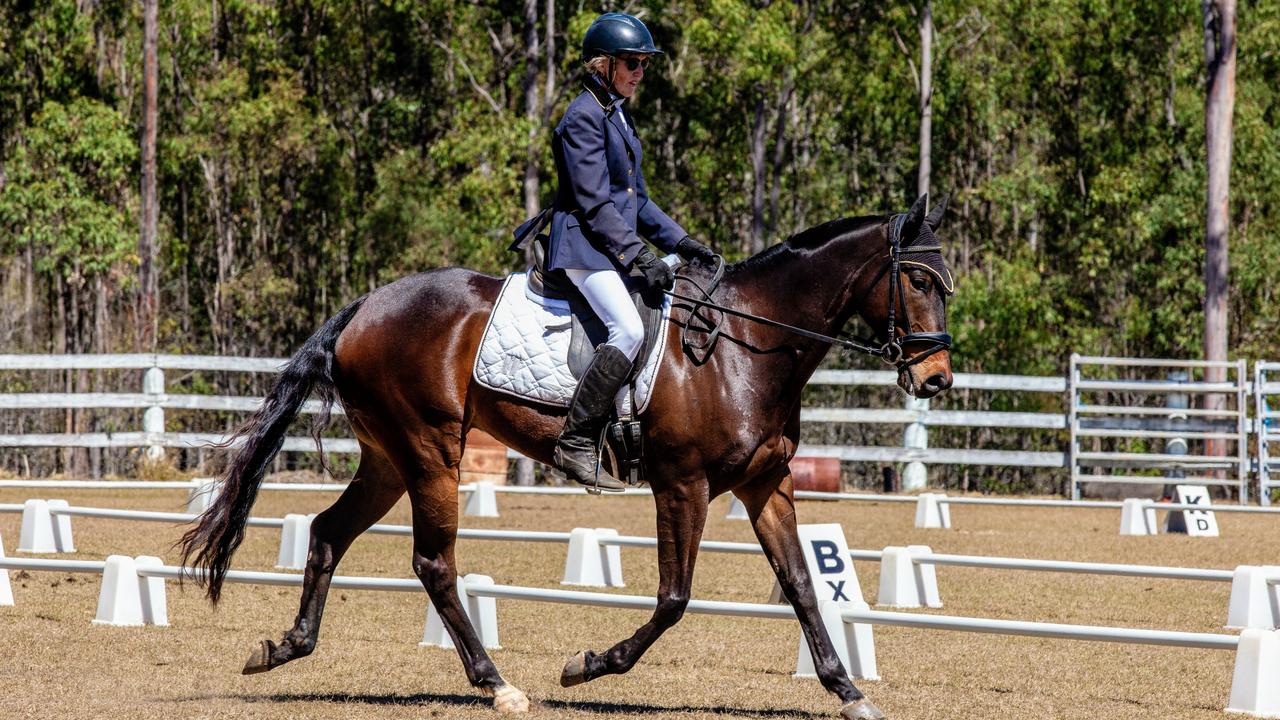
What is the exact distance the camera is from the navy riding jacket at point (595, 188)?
6.61 meters

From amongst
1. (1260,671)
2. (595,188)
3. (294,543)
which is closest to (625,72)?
(595,188)

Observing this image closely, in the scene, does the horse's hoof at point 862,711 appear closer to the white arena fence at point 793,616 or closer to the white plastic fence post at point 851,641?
the white arena fence at point 793,616

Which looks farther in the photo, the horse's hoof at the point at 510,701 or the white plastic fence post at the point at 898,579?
the white plastic fence post at the point at 898,579

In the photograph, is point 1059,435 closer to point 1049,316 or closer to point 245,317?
point 1049,316

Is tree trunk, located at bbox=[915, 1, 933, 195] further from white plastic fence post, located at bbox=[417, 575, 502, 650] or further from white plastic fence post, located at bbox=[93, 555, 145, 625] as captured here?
white plastic fence post, located at bbox=[93, 555, 145, 625]

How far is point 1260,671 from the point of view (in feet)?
21.5

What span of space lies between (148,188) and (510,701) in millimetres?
22961

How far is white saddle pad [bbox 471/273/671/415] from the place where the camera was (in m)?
6.68

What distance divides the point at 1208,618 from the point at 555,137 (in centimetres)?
542

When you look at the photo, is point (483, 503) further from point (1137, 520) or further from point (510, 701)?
point (510, 701)

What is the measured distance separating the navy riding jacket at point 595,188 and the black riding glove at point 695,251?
98 mm

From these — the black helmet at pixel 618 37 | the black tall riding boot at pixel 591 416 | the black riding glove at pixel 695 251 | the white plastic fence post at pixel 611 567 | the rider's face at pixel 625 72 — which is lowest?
the white plastic fence post at pixel 611 567

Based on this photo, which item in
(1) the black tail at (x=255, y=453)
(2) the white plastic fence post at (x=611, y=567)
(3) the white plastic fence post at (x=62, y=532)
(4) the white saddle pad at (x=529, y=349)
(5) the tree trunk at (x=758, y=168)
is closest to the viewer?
(4) the white saddle pad at (x=529, y=349)

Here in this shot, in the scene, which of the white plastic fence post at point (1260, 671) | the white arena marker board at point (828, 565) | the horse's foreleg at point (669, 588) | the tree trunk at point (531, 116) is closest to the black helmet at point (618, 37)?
the horse's foreleg at point (669, 588)
